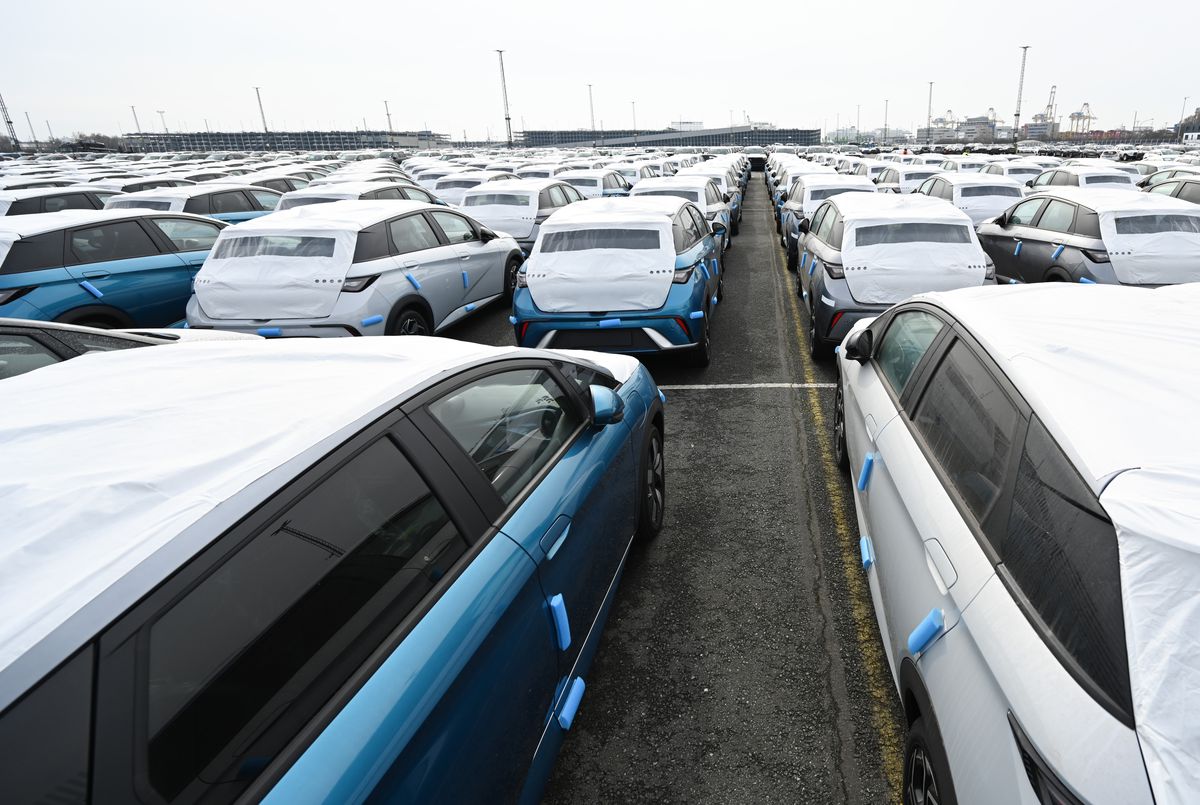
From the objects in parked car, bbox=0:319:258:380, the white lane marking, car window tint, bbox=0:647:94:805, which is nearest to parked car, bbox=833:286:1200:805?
car window tint, bbox=0:647:94:805

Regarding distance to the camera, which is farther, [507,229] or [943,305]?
[507,229]

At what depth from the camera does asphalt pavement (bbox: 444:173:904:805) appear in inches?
108

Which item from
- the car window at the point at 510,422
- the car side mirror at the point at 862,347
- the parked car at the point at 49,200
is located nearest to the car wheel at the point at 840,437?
the car side mirror at the point at 862,347

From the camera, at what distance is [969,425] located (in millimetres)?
2547

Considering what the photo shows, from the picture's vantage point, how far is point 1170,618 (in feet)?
4.49

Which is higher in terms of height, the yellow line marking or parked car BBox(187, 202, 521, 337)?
parked car BBox(187, 202, 521, 337)

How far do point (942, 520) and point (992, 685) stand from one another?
2.33ft

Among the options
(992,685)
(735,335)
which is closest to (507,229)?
(735,335)

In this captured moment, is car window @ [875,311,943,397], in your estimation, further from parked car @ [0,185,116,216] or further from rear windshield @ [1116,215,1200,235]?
parked car @ [0,185,116,216]

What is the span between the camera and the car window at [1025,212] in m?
9.47

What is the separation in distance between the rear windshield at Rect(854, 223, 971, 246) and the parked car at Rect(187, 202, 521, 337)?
15.8ft

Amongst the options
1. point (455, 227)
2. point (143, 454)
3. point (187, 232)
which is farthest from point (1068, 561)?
point (187, 232)

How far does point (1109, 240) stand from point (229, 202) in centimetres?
1350

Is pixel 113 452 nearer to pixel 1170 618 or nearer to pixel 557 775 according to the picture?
pixel 557 775
